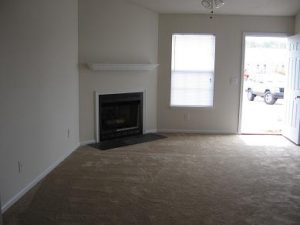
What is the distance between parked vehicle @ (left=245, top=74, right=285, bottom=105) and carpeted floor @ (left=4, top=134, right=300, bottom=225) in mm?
5603

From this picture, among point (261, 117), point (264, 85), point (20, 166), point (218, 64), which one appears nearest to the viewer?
point (20, 166)

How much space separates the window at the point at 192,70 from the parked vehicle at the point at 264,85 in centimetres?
479

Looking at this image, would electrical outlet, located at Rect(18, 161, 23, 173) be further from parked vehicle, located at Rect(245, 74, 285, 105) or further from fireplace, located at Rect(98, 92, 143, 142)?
parked vehicle, located at Rect(245, 74, 285, 105)

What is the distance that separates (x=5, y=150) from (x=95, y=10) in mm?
3163

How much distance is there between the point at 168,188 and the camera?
12.6 ft

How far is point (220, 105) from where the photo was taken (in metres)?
6.88

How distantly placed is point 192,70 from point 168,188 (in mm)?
3483

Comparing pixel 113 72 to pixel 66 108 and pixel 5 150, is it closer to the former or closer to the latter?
pixel 66 108

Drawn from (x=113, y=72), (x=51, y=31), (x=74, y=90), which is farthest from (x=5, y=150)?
(x=113, y=72)

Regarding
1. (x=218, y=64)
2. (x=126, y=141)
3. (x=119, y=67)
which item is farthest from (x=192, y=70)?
(x=126, y=141)

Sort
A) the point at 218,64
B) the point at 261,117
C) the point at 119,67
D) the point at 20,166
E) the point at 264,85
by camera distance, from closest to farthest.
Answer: the point at 20,166, the point at 119,67, the point at 218,64, the point at 261,117, the point at 264,85

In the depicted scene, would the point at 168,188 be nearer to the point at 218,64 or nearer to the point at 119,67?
the point at 119,67

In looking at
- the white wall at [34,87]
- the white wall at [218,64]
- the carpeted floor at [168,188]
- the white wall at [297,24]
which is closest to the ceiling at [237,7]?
the white wall at [297,24]

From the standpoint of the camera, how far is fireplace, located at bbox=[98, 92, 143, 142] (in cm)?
602
